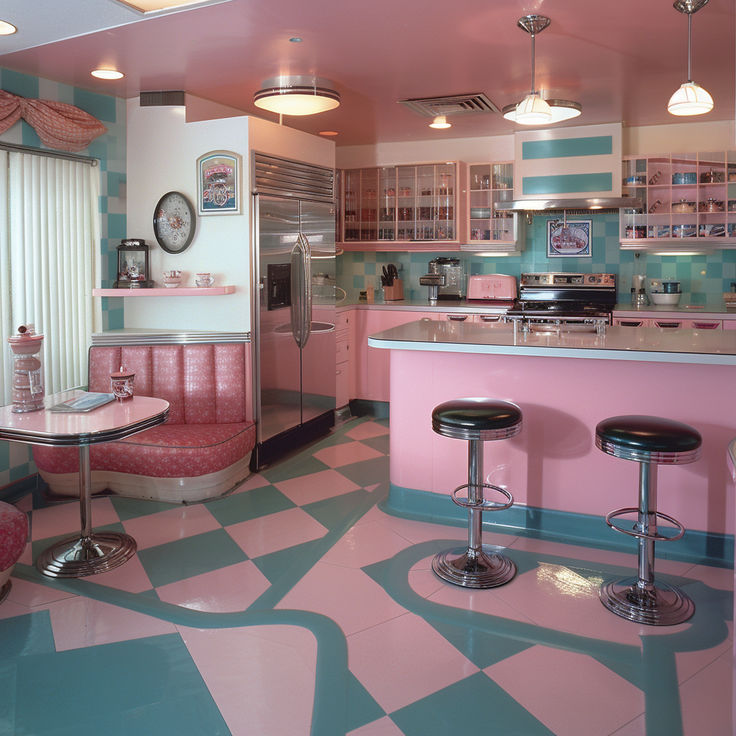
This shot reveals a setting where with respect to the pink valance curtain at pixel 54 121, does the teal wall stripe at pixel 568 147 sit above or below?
above

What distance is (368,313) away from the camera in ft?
20.9

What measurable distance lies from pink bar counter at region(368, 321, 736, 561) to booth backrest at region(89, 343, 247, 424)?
1216mm

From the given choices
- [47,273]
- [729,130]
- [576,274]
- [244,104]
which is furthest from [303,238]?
[729,130]

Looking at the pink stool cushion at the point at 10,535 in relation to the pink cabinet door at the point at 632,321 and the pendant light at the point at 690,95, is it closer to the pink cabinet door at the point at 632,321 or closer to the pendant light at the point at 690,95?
the pendant light at the point at 690,95

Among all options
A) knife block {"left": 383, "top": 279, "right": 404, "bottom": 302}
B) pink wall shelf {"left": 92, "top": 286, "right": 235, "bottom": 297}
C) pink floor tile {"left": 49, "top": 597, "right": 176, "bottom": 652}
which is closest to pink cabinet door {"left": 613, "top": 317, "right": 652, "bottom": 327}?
knife block {"left": 383, "top": 279, "right": 404, "bottom": 302}

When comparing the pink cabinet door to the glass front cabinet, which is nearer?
the pink cabinet door

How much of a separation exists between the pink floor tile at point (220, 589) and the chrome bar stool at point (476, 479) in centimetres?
88

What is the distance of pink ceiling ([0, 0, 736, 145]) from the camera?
128 inches

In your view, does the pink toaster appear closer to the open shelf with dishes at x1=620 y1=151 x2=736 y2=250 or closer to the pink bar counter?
the open shelf with dishes at x1=620 y1=151 x2=736 y2=250

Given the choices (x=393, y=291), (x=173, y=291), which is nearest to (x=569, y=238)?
(x=393, y=291)

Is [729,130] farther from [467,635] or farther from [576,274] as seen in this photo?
[467,635]

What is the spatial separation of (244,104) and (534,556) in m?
3.98

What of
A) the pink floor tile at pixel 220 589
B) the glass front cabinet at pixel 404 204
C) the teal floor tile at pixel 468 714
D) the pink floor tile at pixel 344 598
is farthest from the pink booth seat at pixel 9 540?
the glass front cabinet at pixel 404 204

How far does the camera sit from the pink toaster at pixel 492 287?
6.46 meters
